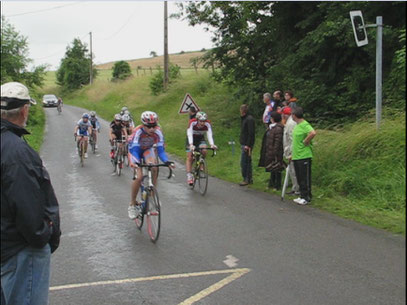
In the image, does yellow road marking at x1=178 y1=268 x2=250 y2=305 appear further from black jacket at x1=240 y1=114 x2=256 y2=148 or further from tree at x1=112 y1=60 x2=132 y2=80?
tree at x1=112 y1=60 x2=132 y2=80

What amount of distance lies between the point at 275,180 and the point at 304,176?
188cm

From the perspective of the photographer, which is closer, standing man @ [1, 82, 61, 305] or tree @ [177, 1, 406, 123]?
standing man @ [1, 82, 61, 305]

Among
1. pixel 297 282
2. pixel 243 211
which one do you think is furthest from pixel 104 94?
pixel 297 282

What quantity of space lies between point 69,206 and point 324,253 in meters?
5.95

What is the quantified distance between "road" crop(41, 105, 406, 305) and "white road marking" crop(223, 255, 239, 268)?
3 cm

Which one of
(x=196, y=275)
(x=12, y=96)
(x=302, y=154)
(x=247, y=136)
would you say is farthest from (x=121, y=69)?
(x=12, y=96)

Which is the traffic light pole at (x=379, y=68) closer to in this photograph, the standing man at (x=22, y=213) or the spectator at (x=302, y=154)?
the spectator at (x=302, y=154)

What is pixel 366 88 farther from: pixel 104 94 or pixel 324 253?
pixel 104 94

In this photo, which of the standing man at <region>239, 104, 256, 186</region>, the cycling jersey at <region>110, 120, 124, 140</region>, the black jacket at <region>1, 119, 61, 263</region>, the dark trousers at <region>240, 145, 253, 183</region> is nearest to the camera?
the black jacket at <region>1, 119, 61, 263</region>

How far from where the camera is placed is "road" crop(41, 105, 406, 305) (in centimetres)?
504

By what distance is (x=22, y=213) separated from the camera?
2.84 metres

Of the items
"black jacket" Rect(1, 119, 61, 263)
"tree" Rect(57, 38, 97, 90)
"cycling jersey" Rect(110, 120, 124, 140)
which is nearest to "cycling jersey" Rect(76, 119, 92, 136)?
"cycling jersey" Rect(110, 120, 124, 140)

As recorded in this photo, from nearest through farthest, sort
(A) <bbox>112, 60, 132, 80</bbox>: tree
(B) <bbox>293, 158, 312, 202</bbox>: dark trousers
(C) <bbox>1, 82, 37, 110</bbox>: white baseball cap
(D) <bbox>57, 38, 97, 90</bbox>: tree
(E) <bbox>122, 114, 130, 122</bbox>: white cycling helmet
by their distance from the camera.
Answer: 1. (C) <bbox>1, 82, 37, 110</bbox>: white baseball cap
2. (B) <bbox>293, 158, 312, 202</bbox>: dark trousers
3. (E) <bbox>122, 114, 130, 122</bbox>: white cycling helmet
4. (A) <bbox>112, 60, 132, 80</bbox>: tree
5. (D) <bbox>57, 38, 97, 90</bbox>: tree

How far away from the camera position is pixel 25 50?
35.9m
